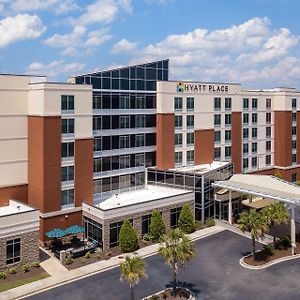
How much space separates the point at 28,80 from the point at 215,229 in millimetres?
30799

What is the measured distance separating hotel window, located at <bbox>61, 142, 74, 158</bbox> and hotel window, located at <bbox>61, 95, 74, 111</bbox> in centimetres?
430

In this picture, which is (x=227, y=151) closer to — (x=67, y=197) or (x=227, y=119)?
(x=227, y=119)

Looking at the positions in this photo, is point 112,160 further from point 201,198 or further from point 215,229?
point 215,229

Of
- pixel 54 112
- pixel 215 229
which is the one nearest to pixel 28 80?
pixel 54 112

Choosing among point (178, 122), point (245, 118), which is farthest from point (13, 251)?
point (245, 118)

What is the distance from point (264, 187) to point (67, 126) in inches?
1072

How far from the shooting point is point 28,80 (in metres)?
51.0

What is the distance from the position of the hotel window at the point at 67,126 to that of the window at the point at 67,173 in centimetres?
445

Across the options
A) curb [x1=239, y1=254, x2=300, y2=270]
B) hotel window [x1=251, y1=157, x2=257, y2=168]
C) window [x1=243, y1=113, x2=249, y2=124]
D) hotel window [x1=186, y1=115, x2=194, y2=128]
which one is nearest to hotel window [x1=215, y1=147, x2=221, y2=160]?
hotel window [x1=186, y1=115, x2=194, y2=128]

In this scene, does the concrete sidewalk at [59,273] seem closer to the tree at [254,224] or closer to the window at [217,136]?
the tree at [254,224]

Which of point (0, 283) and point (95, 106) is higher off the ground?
point (95, 106)

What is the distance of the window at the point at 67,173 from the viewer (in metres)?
50.8

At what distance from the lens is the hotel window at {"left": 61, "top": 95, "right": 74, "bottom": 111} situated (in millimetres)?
49934

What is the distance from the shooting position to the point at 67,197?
51.3m
